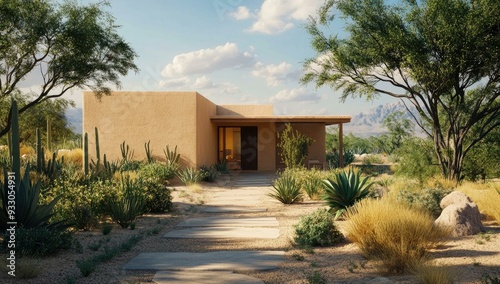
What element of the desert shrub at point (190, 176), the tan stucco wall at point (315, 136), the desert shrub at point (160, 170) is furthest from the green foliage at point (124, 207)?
the tan stucco wall at point (315, 136)

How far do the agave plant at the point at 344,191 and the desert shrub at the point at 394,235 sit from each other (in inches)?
85.8

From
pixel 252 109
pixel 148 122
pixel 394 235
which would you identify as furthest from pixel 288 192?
pixel 252 109

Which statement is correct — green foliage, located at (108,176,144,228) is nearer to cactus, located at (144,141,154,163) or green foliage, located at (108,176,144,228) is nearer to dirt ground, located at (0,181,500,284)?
dirt ground, located at (0,181,500,284)

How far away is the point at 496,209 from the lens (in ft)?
25.5

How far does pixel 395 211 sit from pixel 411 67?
8.34m

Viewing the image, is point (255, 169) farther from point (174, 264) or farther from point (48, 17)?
point (174, 264)

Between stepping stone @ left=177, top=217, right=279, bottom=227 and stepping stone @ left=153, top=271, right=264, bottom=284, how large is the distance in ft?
10.8

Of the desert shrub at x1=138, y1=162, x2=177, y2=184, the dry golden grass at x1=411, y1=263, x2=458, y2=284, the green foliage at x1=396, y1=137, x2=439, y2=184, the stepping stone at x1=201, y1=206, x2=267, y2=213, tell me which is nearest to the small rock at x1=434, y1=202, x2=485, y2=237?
the dry golden grass at x1=411, y1=263, x2=458, y2=284

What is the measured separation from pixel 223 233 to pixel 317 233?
5.76 feet

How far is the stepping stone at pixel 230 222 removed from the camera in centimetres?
841

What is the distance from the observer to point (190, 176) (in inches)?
630

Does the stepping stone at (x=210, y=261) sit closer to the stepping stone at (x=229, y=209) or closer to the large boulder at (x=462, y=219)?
the large boulder at (x=462, y=219)

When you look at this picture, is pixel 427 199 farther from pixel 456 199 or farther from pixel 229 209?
pixel 229 209

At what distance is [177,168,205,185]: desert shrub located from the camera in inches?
627
